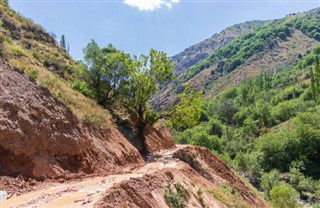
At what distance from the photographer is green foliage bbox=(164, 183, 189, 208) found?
1129cm

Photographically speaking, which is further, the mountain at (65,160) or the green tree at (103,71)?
the green tree at (103,71)

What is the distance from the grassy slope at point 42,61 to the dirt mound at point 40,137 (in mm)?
1095

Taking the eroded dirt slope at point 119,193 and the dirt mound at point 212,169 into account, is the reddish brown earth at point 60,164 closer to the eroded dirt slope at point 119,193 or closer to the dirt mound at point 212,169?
the eroded dirt slope at point 119,193

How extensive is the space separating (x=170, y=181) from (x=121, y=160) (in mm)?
6227

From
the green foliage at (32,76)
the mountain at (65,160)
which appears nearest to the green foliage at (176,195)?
the mountain at (65,160)

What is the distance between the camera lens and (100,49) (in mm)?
26047

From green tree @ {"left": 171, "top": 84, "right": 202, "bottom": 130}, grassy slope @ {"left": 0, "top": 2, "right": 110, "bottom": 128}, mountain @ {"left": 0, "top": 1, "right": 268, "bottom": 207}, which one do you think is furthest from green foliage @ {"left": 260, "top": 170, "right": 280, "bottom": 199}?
grassy slope @ {"left": 0, "top": 2, "right": 110, "bottom": 128}

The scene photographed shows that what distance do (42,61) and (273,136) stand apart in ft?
221

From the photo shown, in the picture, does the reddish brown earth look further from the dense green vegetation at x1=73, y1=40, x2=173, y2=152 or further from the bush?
the bush

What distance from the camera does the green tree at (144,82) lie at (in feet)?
80.0

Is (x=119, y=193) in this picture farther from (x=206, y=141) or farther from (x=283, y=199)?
(x=206, y=141)

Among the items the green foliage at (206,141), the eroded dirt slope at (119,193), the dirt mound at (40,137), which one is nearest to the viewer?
the eroded dirt slope at (119,193)

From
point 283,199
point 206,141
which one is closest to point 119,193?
point 283,199

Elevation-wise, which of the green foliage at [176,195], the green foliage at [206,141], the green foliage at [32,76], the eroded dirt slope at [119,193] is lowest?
the green foliage at [206,141]
